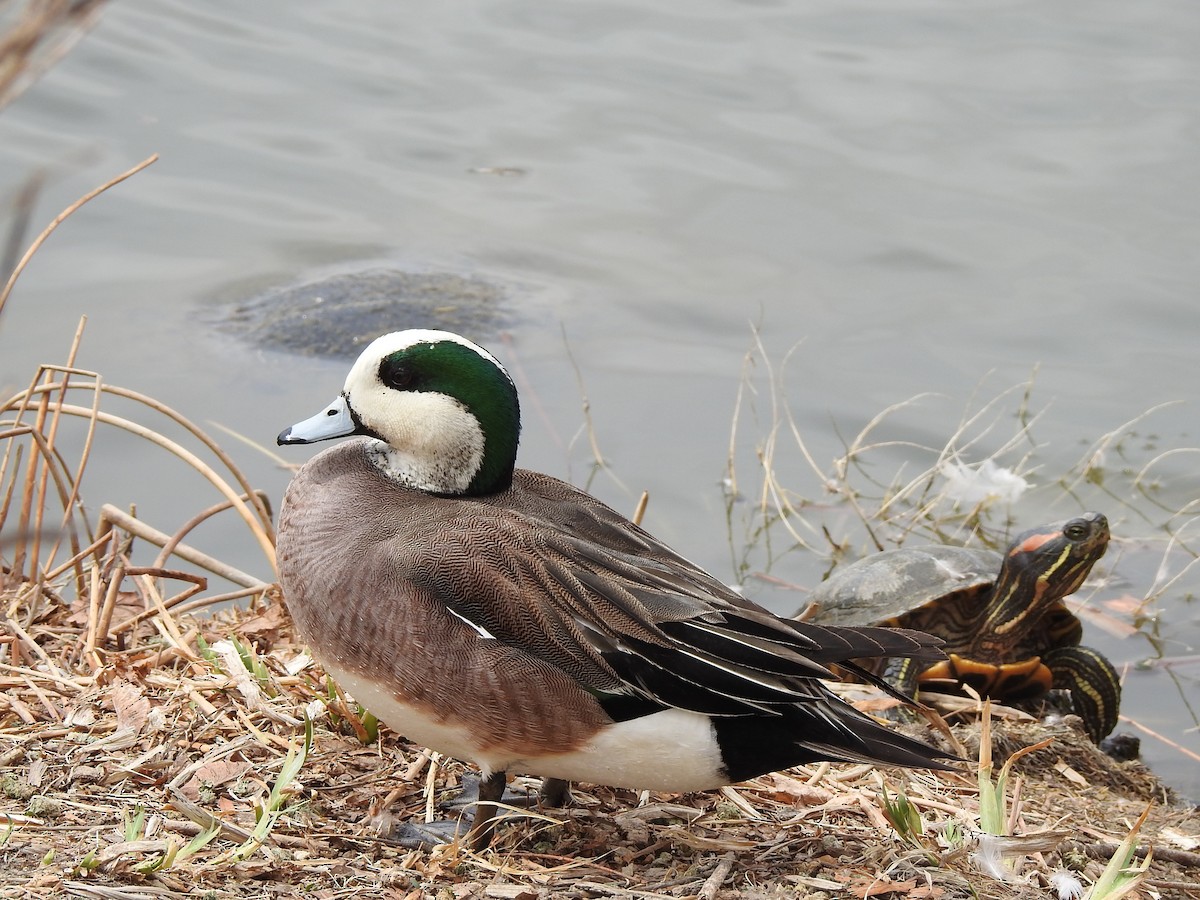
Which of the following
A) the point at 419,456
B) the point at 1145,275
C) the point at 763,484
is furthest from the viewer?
the point at 1145,275

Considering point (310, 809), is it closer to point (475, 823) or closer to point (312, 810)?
point (312, 810)

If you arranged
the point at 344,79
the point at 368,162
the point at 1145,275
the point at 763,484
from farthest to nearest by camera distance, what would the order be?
1. the point at 344,79
2. the point at 368,162
3. the point at 1145,275
4. the point at 763,484

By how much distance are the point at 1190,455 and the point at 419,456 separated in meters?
4.52

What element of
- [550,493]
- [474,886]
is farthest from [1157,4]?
[474,886]

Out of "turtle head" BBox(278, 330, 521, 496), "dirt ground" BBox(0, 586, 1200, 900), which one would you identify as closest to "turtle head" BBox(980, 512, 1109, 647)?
"dirt ground" BBox(0, 586, 1200, 900)

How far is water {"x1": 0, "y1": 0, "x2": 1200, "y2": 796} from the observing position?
6.36m

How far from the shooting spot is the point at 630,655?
2.79 metres

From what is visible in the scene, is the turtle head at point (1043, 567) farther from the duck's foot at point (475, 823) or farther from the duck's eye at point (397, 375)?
the duck's eye at point (397, 375)

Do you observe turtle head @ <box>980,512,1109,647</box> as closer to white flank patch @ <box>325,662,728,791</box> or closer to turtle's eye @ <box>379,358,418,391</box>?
white flank patch @ <box>325,662,728,791</box>

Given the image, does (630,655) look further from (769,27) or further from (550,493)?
(769,27)

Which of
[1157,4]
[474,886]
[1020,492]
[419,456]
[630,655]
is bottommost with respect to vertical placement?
[1020,492]

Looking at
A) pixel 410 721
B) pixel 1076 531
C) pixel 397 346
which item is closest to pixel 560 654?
pixel 410 721

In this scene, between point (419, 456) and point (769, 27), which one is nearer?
point (419, 456)

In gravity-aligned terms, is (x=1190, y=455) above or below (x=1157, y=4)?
below
